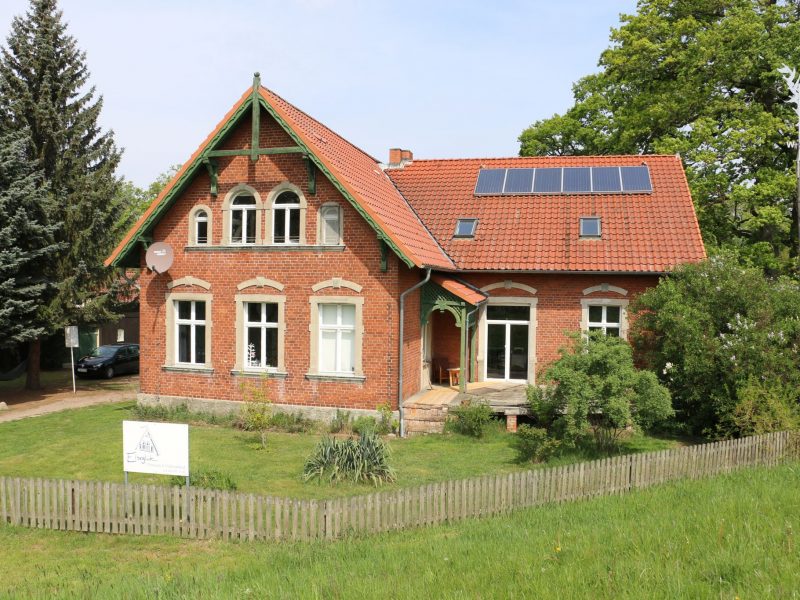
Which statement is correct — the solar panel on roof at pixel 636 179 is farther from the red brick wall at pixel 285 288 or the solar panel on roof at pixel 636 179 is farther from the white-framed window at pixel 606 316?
the red brick wall at pixel 285 288

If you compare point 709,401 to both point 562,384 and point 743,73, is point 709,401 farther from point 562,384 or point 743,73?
point 743,73

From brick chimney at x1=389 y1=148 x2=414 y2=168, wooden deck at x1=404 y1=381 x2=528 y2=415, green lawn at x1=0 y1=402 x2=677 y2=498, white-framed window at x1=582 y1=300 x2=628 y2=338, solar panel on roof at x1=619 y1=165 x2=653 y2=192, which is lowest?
green lawn at x1=0 y1=402 x2=677 y2=498

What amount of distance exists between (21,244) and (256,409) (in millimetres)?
11174

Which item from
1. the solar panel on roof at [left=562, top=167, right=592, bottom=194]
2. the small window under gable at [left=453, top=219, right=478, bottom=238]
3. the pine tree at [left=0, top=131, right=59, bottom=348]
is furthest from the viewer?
the solar panel on roof at [left=562, top=167, right=592, bottom=194]

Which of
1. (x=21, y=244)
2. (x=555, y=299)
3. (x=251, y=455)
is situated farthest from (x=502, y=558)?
(x=21, y=244)

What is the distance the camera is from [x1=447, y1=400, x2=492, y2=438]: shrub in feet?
51.5

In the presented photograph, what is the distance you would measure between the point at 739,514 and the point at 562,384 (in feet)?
14.6

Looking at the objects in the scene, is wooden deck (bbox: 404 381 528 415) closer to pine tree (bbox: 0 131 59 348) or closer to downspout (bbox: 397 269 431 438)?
downspout (bbox: 397 269 431 438)

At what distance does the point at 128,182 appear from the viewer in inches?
2185

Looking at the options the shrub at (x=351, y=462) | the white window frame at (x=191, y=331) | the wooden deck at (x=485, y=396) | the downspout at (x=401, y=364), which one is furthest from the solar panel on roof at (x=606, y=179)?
the white window frame at (x=191, y=331)

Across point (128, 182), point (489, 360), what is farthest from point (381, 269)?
point (128, 182)

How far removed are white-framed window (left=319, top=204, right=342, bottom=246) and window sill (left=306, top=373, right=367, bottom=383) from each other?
3379 millimetres

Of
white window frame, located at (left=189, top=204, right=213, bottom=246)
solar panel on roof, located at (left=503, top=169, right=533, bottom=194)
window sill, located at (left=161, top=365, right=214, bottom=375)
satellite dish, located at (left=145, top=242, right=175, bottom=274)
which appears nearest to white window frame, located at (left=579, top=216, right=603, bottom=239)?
solar panel on roof, located at (left=503, top=169, right=533, bottom=194)

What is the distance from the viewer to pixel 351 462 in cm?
1240
